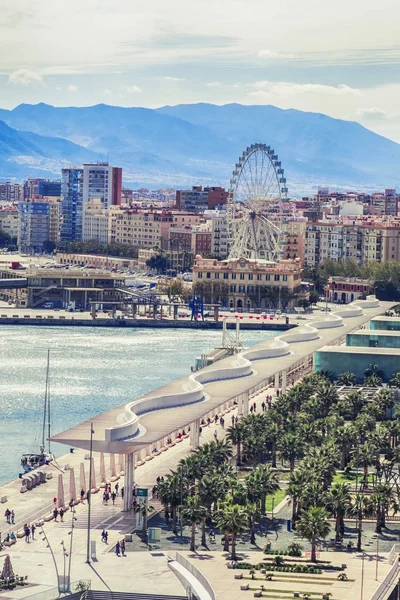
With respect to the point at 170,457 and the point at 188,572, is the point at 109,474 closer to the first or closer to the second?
the point at 170,457

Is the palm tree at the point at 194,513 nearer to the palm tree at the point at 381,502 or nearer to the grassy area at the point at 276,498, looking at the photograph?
the grassy area at the point at 276,498

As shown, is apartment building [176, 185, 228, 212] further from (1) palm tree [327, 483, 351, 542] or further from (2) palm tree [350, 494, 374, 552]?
(1) palm tree [327, 483, 351, 542]

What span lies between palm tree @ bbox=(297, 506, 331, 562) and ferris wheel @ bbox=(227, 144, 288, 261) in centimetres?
5560

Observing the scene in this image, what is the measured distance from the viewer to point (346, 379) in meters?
44.3

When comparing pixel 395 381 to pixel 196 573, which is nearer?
pixel 196 573

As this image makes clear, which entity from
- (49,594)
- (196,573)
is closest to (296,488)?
(196,573)

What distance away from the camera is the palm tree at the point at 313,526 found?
85.8ft

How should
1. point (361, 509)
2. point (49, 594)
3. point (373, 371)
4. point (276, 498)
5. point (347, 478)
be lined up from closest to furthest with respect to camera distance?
point (49, 594)
point (361, 509)
point (276, 498)
point (347, 478)
point (373, 371)

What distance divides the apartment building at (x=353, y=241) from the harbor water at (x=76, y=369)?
2673cm

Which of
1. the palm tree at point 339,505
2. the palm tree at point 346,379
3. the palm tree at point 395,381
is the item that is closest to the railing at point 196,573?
the palm tree at point 339,505

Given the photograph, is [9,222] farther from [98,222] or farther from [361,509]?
[361,509]

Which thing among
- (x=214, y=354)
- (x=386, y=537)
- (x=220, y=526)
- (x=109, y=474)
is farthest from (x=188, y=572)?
(x=214, y=354)

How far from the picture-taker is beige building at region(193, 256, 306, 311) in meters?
82.5

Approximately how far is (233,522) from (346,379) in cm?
1856
